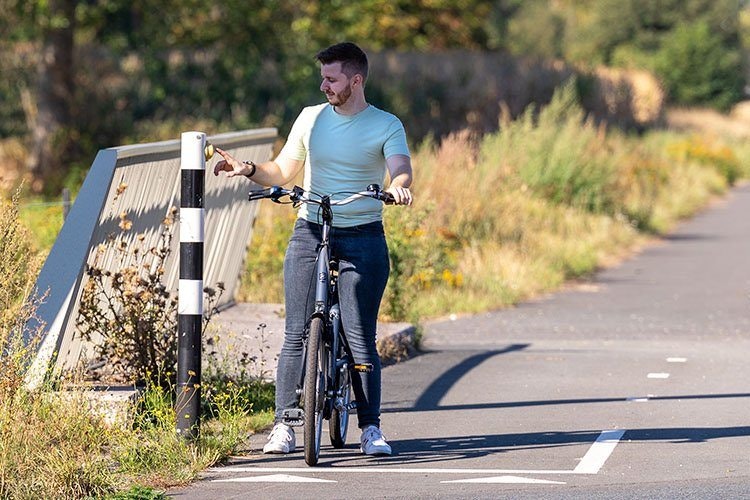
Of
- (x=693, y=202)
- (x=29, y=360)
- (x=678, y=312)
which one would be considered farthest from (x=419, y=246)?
(x=693, y=202)

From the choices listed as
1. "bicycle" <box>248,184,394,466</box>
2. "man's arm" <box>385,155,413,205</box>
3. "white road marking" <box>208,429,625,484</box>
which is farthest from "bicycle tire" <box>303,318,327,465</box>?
"man's arm" <box>385,155,413,205</box>

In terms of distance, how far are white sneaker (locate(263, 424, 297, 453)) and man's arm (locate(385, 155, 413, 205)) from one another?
123 centimetres

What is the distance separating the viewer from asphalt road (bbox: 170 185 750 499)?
22.5ft

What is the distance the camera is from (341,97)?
735cm

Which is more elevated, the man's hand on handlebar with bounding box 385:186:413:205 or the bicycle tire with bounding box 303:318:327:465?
the man's hand on handlebar with bounding box 385:186:413:205

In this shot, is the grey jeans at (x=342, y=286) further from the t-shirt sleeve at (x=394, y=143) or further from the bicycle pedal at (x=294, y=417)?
the t-shirt sleeve at (x=394, y=143)

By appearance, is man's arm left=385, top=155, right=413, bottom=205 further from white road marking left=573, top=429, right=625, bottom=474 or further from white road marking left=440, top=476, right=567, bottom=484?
white road marking left=573, top=429, right=625, bottom=474

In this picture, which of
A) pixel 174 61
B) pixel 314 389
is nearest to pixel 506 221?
pixel 314 389

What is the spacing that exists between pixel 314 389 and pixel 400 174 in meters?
1.04

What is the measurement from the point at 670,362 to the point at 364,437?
4.45 meters

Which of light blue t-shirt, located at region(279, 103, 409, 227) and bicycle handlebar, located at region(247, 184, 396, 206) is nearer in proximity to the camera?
bicycle handlebar, located at region(247, 184, 396, 206)

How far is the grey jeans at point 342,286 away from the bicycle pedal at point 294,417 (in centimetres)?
5

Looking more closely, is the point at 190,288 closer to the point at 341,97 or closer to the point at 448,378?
the point at 341,97

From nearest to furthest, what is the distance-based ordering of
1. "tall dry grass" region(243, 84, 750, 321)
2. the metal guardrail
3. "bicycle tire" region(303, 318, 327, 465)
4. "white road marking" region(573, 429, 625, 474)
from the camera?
"bicycle tire" region(303, 318, 327, 465)
"white road marking" region(573, 429, 625, 474)
the metal guardrail
"tall dry grass" region(243, 84, 750, 321)
